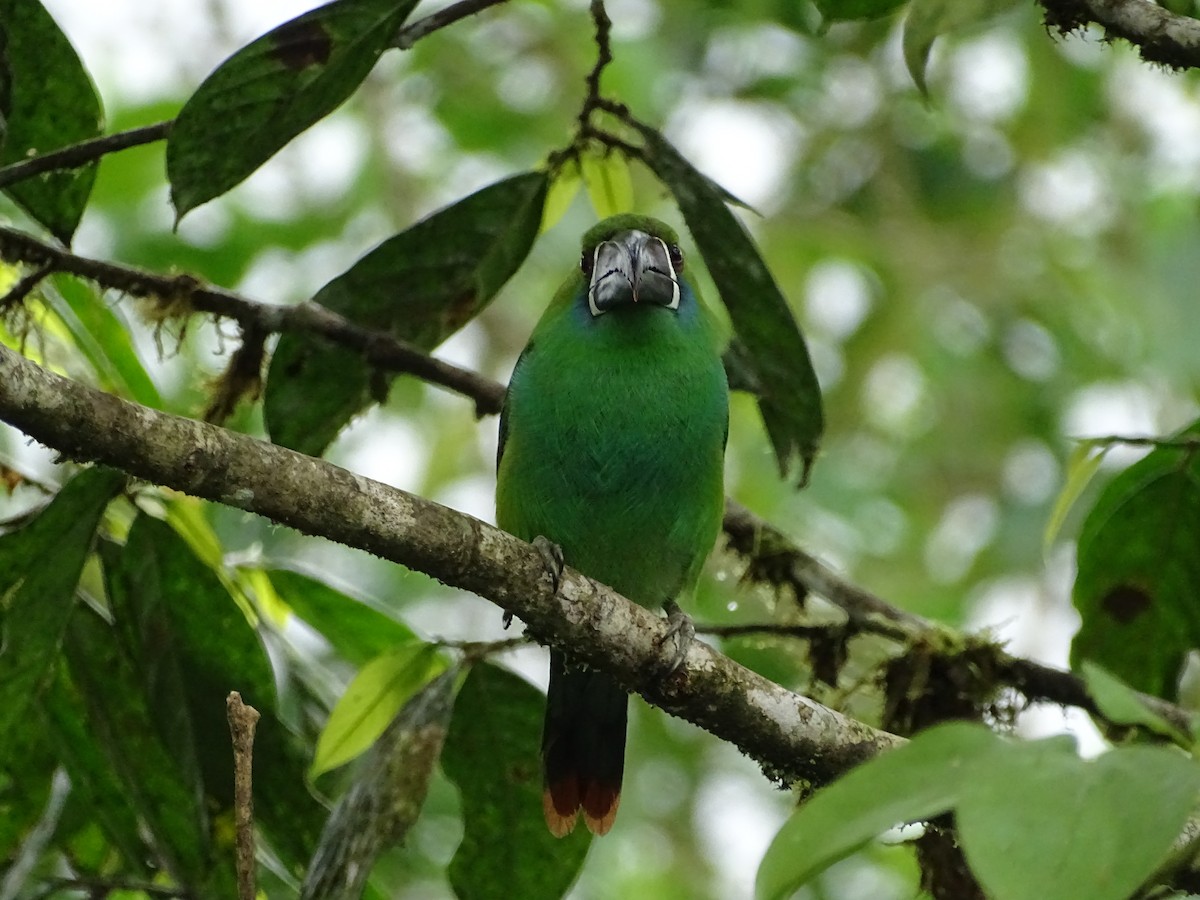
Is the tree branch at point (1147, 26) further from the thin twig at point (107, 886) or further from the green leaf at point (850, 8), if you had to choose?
the thin twig at point (107, 886)

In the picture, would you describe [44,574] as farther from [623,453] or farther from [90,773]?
[623,453]

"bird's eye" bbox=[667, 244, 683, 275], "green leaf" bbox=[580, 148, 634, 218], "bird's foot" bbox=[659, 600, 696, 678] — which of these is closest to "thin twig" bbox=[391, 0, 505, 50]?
"green leaf" bbox=[580, 148, 634, 218]

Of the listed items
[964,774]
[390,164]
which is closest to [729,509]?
[964,774]

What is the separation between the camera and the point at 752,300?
3084 mm

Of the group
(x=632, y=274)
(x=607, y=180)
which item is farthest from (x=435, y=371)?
(x=607, y=180)

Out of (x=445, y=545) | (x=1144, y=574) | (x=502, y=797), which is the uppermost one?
(x=1144, y=574)

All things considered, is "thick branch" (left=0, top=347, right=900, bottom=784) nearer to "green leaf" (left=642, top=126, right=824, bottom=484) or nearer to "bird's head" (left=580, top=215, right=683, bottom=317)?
"green leaf" (left=642, top=126, right=824, bottom=484)

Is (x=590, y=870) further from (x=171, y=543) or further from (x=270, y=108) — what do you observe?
(x=270, y=108)

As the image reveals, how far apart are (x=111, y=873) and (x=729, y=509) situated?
1638mm

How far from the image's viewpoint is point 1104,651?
3002 millimetres

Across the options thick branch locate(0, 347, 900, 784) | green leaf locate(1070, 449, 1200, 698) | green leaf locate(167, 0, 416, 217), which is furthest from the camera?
green leaf locate(1070, 449, 1200, 698)

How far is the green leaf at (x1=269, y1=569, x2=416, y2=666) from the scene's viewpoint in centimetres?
320

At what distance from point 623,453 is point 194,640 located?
92 cm

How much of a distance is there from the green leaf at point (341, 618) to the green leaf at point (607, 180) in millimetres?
1066
